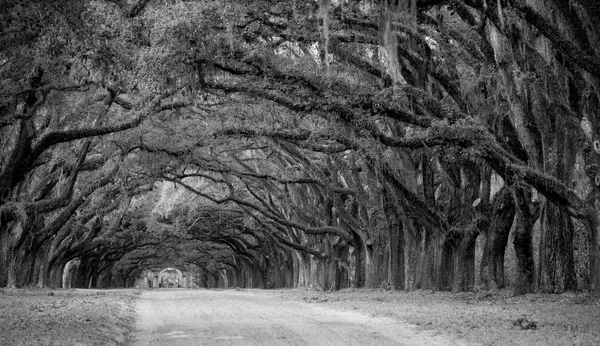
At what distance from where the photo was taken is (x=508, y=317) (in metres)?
13.2

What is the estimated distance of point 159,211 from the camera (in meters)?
45.4

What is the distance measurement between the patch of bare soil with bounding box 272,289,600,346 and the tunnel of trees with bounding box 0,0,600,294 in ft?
5.21

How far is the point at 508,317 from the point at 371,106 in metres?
6.07

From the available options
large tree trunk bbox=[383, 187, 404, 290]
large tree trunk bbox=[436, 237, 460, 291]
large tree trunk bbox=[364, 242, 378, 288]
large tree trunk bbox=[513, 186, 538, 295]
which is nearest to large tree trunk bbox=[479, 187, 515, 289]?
large tree trunk bbox=[513, 186, 538, 295]

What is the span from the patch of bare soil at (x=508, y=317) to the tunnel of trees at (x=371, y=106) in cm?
159

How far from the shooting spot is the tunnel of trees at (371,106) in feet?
51.3

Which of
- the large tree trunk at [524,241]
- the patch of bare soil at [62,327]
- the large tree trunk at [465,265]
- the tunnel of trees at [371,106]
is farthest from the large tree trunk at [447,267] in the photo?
the patch of bare soil at [62,327]

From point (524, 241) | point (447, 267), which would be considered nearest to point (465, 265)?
point (447, 267)

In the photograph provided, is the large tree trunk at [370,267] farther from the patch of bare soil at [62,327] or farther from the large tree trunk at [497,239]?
the patch of bare soil at [62,327]

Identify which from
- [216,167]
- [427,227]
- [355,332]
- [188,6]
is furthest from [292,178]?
[355,332]

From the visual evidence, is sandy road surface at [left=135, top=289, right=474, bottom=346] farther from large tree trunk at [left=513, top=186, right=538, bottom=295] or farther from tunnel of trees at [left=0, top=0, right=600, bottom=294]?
large tree trunk at [left=513, top=186, right=538, bottom=295]

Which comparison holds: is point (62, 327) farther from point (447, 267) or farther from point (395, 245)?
point (395, 245)

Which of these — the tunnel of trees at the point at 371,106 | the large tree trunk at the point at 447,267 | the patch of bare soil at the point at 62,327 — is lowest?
the patch of bare soil at the point at 62,327

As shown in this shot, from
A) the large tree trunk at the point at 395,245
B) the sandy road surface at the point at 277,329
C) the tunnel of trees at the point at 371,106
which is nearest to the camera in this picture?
the sandy road surface at the point at 277,329
